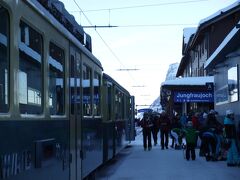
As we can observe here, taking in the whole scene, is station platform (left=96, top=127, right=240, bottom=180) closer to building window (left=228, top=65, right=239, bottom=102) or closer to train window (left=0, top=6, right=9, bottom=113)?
building window (left=228, top=65, right=239, bottom=102)

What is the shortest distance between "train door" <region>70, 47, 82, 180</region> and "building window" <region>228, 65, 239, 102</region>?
9737mm

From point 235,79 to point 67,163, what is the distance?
11447mm

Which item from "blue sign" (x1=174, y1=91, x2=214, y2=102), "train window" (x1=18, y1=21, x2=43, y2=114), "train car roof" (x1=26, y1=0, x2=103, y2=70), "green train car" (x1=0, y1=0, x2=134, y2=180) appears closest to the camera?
"green train car" (x1=0, y1=0, x2=134, y2=180)

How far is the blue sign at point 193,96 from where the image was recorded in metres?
29.6

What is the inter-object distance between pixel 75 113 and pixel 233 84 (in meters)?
Answer: 11.1

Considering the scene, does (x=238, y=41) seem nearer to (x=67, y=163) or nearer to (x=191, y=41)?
(x=67, y=163)

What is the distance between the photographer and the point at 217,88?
2336 centimetres

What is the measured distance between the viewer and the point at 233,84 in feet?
61.0

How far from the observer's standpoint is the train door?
26.9 ft

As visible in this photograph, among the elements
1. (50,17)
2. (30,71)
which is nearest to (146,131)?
(50,17)

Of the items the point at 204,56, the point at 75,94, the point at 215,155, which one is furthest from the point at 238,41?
the point at 204,56

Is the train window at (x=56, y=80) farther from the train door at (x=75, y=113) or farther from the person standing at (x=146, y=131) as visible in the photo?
the person standing at (x=146, y=131)

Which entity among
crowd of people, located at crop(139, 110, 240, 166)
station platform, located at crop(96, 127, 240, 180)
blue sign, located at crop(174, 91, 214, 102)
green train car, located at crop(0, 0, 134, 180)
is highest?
blue sign, located at crop(174, 91, 214, 102)

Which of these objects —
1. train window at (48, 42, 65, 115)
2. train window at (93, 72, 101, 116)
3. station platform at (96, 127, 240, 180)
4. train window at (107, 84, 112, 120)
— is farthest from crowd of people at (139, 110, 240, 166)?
train window at (48, 42, 65, 115)
